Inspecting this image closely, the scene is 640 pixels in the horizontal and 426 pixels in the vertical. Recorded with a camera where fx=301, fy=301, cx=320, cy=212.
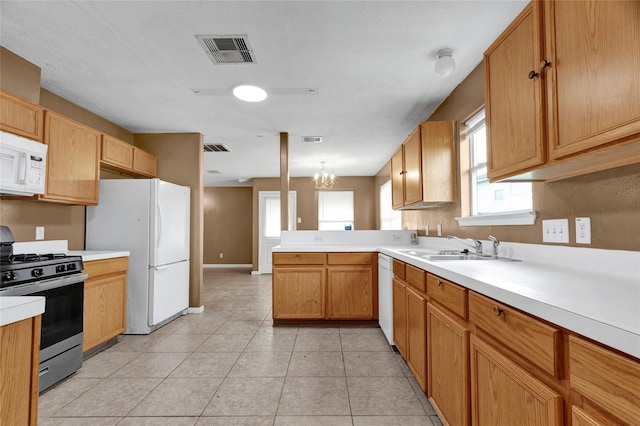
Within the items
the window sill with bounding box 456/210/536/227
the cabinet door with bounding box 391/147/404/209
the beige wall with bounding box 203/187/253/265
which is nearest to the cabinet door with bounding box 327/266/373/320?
the cabinet door with bounding box 391/147/404/209

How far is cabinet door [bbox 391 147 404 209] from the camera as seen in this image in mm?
3377

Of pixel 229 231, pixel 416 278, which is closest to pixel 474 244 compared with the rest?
pixel 416 278

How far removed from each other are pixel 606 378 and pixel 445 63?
6.93 ft

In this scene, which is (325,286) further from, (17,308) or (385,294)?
(17,308)

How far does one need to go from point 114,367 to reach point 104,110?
2568mm

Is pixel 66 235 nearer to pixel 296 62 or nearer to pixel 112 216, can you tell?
pixel 112 216

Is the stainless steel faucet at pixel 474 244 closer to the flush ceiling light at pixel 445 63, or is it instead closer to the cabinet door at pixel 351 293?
the cabinet door at pixel 351 293

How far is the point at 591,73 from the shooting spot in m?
1.01

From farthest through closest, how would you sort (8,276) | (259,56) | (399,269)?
1. (399,269)
2. (259,56)
3. (8,276)

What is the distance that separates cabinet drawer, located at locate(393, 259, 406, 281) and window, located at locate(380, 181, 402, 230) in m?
3.16

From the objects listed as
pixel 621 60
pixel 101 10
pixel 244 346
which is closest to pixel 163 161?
pixel 101 10

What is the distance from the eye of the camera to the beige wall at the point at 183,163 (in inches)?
155

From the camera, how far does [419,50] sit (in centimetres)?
220

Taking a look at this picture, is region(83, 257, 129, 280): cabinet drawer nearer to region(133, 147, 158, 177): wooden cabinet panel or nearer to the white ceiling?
region(133, 147, 158, 177): wooden cabinet panel
